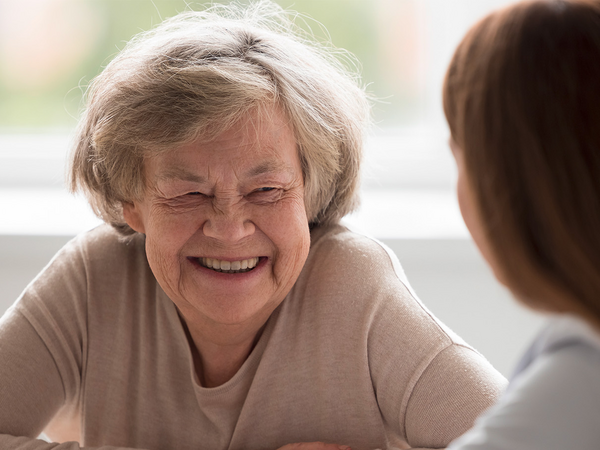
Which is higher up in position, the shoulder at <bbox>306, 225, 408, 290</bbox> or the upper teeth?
the upper teeth

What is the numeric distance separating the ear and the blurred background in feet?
3.75

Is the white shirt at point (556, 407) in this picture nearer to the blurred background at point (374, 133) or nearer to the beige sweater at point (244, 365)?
the beige sweater at point (244, 365)

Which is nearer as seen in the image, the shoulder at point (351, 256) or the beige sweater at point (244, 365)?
the beige sweater at point (244, 365)

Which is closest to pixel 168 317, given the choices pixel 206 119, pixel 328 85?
pixel 206 119

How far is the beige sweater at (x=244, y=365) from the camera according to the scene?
4.35ft

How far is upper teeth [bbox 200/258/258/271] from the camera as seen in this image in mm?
1368

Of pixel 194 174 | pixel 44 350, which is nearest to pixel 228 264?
pixel 194 174

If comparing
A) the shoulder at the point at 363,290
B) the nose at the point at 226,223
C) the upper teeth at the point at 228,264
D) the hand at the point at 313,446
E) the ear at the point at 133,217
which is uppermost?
the nose at the point at 226,223

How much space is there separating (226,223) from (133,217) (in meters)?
0.30

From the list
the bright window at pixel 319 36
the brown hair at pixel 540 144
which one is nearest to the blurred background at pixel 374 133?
the bright window at pixel 319 36

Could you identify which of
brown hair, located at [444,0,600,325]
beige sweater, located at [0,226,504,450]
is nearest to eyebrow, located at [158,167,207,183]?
beige sweater, located at [0,226,504,450]

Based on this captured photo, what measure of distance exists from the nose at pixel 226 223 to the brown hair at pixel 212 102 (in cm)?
15

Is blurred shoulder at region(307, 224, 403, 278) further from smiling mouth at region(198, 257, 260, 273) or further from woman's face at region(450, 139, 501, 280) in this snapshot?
woman's face at region(450, 139, 501, 280)

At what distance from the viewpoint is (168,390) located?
1490mm
